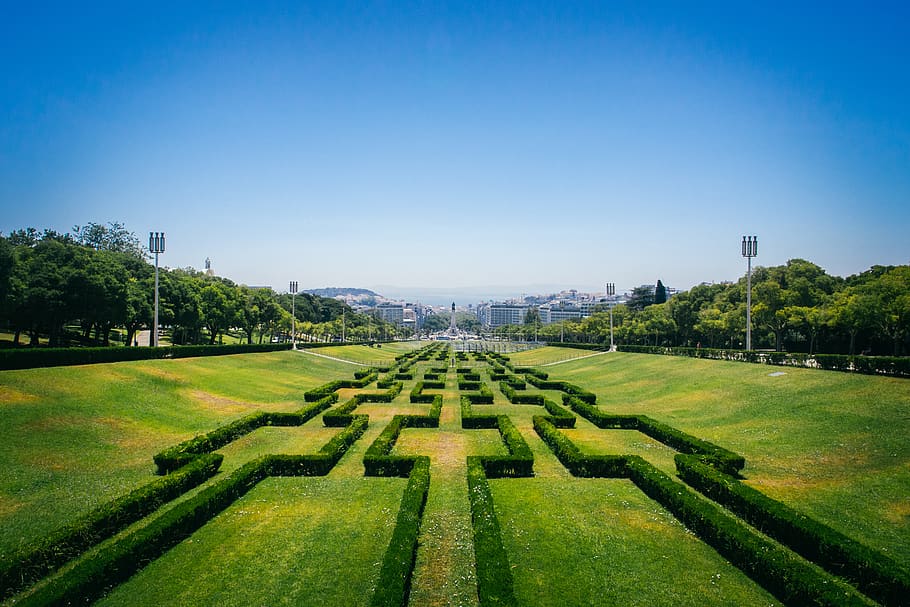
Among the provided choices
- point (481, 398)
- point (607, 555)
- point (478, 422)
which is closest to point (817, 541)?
point (607, 555)

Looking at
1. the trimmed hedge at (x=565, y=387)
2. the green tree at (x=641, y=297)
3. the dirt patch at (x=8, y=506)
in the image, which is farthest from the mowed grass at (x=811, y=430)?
the green tree at (x=641, y=297)

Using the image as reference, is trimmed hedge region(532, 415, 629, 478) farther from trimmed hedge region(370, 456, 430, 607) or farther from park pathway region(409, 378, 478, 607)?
trimmed hedge region(370, 456, 430, 607)

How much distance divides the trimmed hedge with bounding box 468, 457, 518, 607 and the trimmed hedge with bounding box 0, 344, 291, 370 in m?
21.6

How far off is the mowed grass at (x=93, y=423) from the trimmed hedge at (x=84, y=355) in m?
0.66

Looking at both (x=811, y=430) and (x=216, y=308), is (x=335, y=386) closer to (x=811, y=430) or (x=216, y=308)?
(x=811, y=430)

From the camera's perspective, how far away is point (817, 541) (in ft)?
30.9

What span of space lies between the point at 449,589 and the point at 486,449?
9799 millimetres

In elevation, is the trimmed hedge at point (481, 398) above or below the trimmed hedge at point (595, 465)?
→ below

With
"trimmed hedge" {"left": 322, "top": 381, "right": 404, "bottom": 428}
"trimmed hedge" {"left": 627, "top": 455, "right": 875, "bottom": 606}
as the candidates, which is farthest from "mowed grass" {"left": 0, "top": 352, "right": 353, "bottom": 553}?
"trimmed hedge" {"left": 627, "top": 455, "right": 875, "bottom": 606}

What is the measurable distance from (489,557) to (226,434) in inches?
539

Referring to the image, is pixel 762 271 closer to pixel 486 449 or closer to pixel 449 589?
pixel 486 449

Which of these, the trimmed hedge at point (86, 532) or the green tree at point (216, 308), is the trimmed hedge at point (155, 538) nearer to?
the trimmed hedge at point (86, 532)

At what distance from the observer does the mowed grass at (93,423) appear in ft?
40.6

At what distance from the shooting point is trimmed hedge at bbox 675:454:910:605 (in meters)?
8.13
